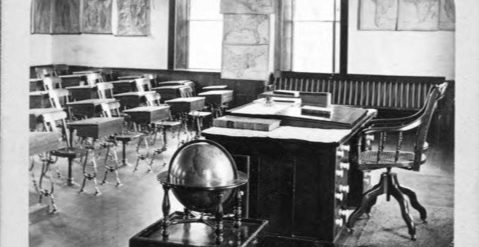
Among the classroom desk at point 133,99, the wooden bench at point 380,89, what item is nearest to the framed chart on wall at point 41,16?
the wooden bench at point 380,89

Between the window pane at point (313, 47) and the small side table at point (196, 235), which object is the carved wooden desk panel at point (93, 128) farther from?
the window pane at point (313, 47)

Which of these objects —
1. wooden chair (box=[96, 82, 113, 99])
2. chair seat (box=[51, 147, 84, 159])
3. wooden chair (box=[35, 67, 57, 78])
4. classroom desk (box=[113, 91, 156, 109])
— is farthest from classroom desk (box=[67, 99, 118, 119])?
wooden chair (box=[35, 67, 57, 78])

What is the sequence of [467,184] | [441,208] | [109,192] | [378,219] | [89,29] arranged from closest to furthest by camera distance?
[467,184], [378,219], [441,208], [109,192], [89,29]

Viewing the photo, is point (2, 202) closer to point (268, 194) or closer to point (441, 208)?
point (268, 194)

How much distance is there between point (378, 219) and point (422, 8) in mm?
7346

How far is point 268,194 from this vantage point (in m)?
5.02

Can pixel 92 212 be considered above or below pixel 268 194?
below

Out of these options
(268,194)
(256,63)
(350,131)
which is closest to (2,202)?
(268,194)

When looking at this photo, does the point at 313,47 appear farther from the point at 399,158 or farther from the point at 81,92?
the point at 399,158

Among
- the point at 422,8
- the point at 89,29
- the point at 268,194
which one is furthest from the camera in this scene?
the point at 89,29

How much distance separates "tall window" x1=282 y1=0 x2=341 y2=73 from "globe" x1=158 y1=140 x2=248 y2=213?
33.6 feet

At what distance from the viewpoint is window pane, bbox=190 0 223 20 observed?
14258 mm

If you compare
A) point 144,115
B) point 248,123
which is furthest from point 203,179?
point 144,115

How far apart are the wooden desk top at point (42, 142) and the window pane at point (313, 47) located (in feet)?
26.4
